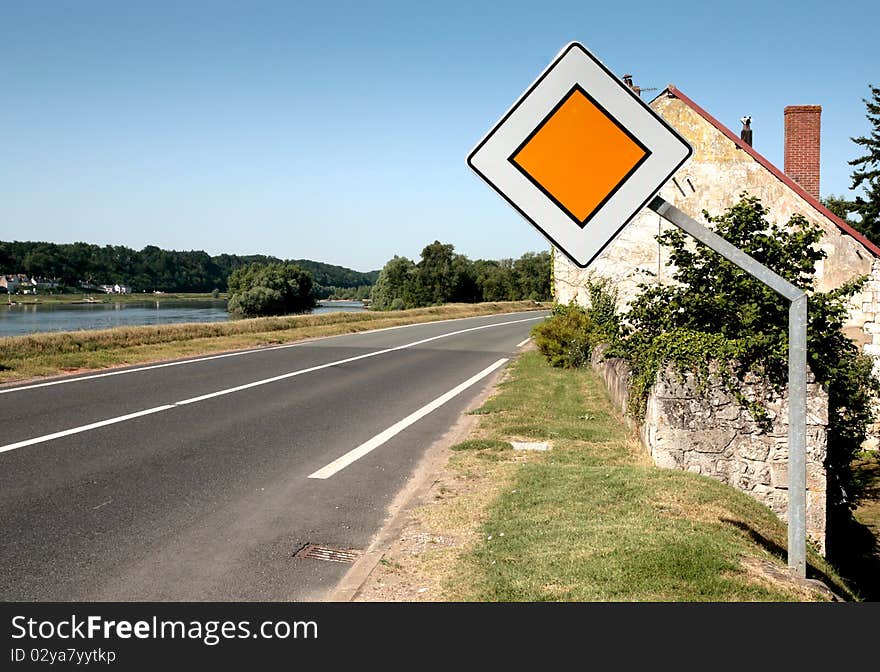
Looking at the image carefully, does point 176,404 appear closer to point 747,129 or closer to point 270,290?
point 747,129

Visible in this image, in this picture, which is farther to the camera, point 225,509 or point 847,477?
point 847,477

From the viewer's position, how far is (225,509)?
6441 millimetres

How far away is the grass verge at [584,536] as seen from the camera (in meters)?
4.26

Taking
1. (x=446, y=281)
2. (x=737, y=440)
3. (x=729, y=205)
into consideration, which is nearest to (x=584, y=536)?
(x=737, y=440)

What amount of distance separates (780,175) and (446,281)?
10374 cm

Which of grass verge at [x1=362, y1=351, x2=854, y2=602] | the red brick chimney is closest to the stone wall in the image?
grass verge at [x1=362, y1=351, x2=854, y2=602]

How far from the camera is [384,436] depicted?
986 centimetres

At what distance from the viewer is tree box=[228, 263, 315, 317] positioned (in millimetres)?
103500

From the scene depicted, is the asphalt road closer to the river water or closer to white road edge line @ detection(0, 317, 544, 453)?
white road edge line @ detection(0, 317, 544, 453)

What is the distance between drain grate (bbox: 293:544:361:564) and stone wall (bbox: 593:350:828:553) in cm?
379

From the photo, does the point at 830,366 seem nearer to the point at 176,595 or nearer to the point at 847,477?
the point at 847,477

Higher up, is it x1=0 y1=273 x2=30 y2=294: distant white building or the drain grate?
x1=0 y1=273 x2=30 y2=294: distant white building
